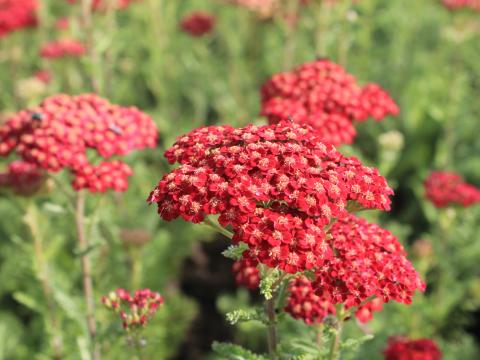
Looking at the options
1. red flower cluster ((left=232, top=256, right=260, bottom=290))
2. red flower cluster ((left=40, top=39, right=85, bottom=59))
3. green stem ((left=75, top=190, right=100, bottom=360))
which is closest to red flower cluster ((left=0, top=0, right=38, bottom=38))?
red flower cluster ((left=40, top=39, right=85, bottom=59))

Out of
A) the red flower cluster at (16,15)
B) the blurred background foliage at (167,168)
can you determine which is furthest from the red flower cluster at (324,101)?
the red flower cluster at (16,15)

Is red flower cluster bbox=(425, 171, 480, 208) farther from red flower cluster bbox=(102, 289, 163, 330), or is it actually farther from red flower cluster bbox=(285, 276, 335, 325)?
red flower cluster bbox=(102, 289, 163, 330)

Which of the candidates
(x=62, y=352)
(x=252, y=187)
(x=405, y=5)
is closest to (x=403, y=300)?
(x=252, y=187)

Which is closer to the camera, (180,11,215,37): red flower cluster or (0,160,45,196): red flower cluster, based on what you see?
(0,160,45,196): red flower cluster

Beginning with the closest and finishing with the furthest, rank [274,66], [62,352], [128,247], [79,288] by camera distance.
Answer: [62,352] < [128,247] < [79,288] < [274,66]

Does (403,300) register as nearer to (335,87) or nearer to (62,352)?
(335,87)

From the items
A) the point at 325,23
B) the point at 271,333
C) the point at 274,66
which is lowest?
the point at 271,333

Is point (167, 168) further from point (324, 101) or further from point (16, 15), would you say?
point (324, 101)

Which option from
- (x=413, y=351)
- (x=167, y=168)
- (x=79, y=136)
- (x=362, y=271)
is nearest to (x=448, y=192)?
(x=413, y=351)
